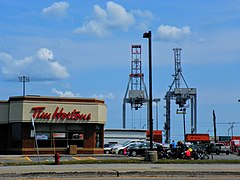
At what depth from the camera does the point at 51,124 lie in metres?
42.1

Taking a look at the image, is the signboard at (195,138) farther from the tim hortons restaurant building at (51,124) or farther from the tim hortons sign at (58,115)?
the tim hortons sign at (58,115)

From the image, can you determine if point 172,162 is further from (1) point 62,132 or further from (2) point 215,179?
(1) point 62,132

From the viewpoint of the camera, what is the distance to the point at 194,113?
333 ft

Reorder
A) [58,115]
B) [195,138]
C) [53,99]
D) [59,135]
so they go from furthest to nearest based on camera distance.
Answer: [195,138], [59,135], [53,99], [58,115]

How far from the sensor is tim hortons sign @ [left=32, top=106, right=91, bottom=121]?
4134 cm

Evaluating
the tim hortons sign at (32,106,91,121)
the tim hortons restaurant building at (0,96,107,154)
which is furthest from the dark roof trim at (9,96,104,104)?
the tim hortons sign at (32,106,91,121)

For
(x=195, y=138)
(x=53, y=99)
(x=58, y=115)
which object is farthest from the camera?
(x=195, y=138)

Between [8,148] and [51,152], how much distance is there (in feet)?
12.7

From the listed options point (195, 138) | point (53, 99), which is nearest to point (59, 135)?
point (53, 99)

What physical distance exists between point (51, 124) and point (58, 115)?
42.4 inches

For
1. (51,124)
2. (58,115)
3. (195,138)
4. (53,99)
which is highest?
(53,99)

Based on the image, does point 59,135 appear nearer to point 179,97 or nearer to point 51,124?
point 51,124

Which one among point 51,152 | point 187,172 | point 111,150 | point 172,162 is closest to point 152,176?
point 187,172

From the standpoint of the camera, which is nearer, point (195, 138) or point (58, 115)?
point (58, 115)
